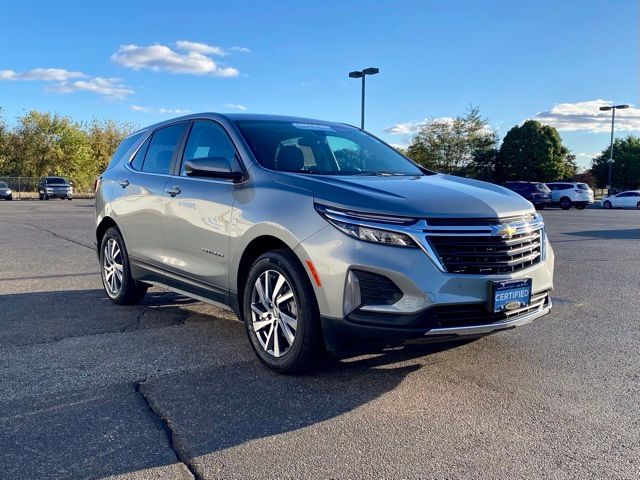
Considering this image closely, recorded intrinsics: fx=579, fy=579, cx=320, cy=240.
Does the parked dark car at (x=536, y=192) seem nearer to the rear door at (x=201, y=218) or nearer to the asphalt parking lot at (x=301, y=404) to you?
the asphalt parking lot at (x=301, y=404)

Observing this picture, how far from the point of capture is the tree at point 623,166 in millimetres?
61969

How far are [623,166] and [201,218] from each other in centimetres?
6775

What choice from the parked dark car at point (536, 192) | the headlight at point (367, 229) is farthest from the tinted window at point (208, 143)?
the parked dark car at point (536, 192)

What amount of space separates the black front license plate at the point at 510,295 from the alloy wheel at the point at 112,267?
157 inches

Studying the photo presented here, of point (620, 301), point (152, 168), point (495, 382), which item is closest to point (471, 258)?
point (495, 382)

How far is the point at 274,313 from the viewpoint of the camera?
12.9ft

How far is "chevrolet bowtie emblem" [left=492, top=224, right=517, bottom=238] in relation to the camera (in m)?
3.57

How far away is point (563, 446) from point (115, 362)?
3011 mm

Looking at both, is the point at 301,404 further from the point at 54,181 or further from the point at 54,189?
the point at 54,181

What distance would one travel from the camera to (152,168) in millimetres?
5613

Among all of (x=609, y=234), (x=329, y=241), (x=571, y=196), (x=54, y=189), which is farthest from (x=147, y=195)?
(x=54, y=189)

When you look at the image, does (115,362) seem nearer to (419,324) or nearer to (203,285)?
(203,285)

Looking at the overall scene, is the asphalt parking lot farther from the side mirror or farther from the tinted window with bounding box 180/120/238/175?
the tinted window with bounding box 180/120/238/175

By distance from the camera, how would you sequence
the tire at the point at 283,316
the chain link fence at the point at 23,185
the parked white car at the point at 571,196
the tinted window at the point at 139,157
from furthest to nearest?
the chain link fence at the point at 23,185 < the parked white car at the point at 571,196 < the tinted window at the point at 139,157 < the tire at the point at 283,316
